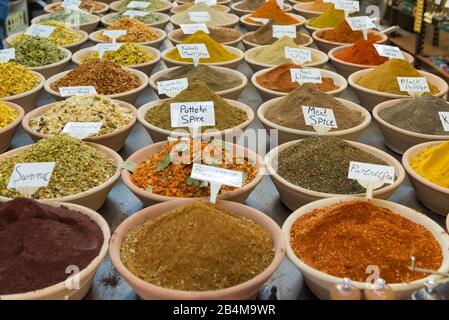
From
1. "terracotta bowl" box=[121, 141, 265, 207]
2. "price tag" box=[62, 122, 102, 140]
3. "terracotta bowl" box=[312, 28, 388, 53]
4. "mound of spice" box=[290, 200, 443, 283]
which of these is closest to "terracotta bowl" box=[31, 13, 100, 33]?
"terracotta bowl" box=[312, 28, 388, 53]

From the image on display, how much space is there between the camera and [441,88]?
216 centimetres

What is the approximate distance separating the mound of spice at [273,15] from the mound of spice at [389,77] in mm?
1095

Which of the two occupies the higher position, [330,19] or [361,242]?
[330,19]

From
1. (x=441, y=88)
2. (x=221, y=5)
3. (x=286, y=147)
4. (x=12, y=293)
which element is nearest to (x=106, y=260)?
(x=12, y=293)

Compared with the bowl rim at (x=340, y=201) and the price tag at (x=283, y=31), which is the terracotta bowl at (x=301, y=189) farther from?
the price tag at (x=283, y=31)

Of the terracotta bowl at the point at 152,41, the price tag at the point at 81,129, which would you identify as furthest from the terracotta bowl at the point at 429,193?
the terracotta bowl at the point at 152,41

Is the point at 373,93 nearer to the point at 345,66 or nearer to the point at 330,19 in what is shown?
the point at 345,66

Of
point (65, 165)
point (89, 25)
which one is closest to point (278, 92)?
point (65, 165)

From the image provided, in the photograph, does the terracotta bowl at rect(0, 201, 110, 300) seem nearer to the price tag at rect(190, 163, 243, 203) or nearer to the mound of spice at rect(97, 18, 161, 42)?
the price tag at rect(190, 163, 243, 203)

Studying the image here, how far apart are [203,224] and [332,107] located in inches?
33.2

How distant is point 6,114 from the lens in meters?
1.85

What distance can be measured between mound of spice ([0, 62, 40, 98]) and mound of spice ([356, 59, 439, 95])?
4.48 feet

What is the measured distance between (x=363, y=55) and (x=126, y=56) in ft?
3.62

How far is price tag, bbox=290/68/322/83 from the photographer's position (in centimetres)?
210
